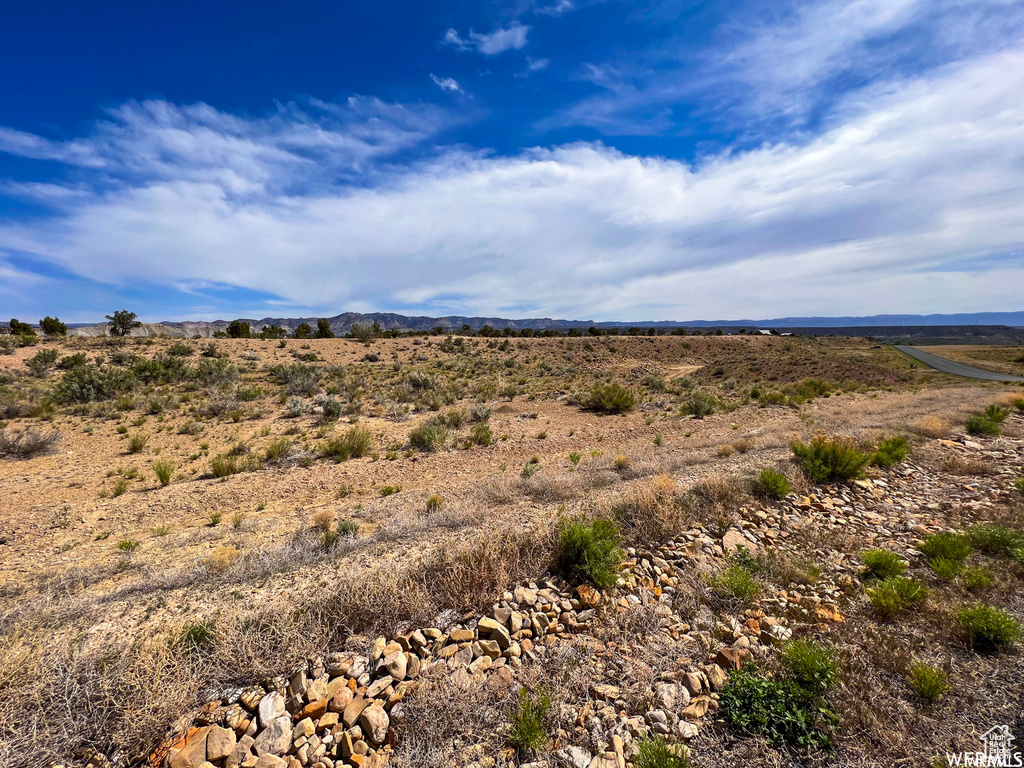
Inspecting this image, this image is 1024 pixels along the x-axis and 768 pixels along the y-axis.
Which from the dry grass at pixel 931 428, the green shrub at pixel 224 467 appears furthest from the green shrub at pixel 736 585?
the green shrub at pixel 224 467

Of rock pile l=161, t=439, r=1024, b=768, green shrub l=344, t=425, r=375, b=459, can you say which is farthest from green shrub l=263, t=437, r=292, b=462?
rock pile l=161, t=439, r=1024, b=768

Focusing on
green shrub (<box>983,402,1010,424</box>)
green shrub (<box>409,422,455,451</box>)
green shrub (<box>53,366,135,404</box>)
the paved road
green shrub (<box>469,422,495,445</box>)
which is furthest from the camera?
the paved road

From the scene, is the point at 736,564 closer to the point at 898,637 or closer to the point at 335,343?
the point at 898,637

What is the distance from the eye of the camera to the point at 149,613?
3492 mm

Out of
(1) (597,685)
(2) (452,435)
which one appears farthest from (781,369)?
(1) (597,685)

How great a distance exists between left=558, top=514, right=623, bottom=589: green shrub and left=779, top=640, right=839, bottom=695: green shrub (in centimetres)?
144

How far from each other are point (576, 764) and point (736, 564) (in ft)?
8.86

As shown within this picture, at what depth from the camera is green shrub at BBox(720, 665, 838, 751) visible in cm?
237

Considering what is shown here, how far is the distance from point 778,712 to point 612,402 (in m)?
13.6

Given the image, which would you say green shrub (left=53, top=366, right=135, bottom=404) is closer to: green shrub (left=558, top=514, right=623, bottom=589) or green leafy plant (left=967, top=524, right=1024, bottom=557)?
green shrub (left=558, top=514, right=623, bottom=589)

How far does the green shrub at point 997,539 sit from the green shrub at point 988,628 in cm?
161

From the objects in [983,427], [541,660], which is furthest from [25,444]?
[983,427]

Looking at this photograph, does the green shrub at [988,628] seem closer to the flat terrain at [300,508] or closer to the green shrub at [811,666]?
the flat terrain at [300,508]

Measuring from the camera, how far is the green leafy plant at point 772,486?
5.68 metres
